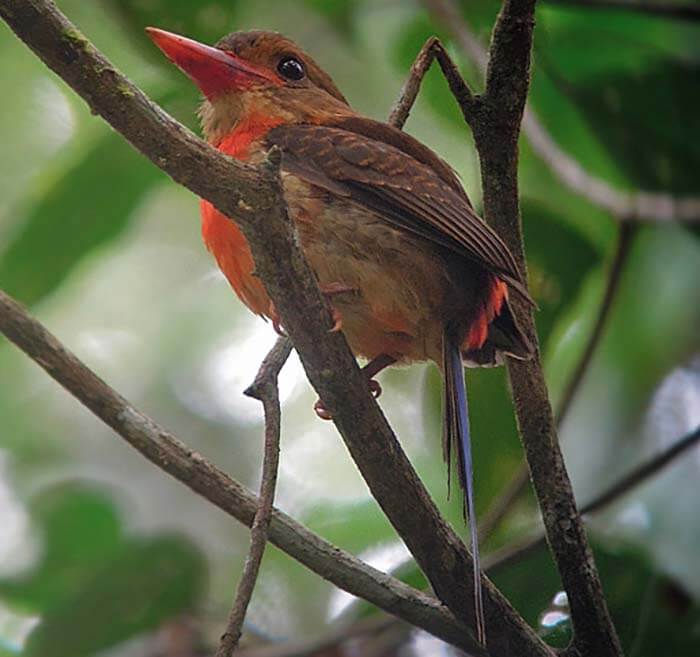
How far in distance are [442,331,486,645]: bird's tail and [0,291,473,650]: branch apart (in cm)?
8

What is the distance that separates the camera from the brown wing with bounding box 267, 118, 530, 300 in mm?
2008

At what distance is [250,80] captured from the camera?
2.63 metres

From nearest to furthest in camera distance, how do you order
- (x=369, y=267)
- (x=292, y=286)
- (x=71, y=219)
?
(x=292, y=286) → (x=369, y=267) → (x=71, y=219)

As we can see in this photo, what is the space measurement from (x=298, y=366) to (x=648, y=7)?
1.22 metres

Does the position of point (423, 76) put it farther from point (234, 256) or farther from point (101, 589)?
point (101, 589)

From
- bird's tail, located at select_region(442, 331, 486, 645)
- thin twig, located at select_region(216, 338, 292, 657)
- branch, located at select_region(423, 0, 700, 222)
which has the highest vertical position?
branch, located at select_region(423, 0, 700, 222)

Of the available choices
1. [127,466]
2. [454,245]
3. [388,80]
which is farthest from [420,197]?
[127,466]

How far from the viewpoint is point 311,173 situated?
2.22 meters

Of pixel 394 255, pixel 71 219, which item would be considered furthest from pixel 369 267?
pixel 71 219

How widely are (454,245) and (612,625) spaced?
0.60m

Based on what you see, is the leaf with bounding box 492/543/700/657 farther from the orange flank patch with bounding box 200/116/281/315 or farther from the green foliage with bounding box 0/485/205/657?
the green foliage with bounding box 0/485/205/657

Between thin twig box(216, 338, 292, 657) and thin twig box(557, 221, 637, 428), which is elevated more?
thin twig box(557, 221, 637, 428)

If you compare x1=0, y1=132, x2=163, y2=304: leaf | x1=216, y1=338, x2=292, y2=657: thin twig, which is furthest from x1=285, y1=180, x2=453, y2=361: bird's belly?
x1=0, y1=132, x2=163, y2=304: leaf

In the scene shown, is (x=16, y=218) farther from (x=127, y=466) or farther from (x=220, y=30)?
(x=127, y=466)
